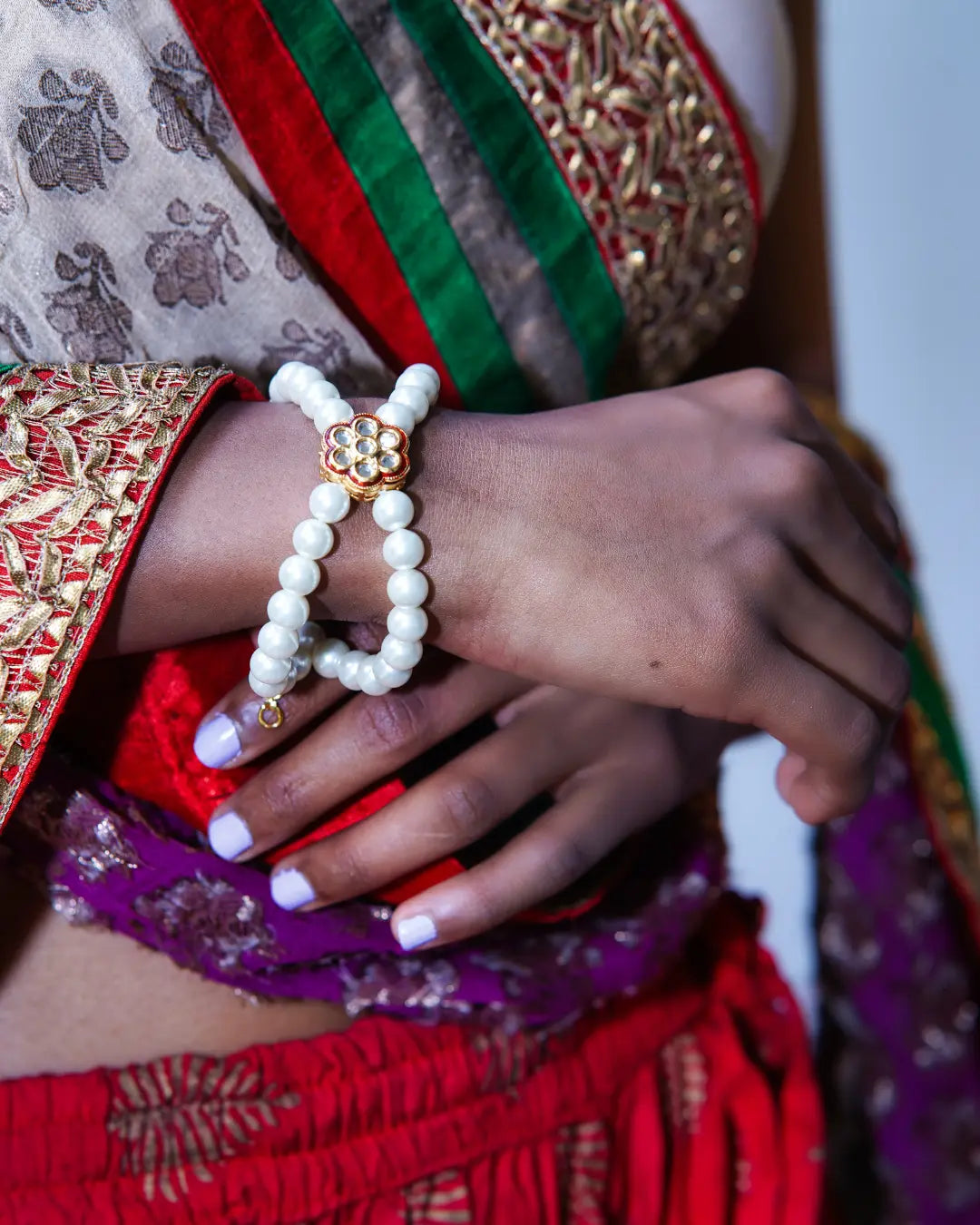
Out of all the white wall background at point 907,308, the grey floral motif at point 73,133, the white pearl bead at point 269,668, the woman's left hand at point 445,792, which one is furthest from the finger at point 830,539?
the white wall background at point 907,308

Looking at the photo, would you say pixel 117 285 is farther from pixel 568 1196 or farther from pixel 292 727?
pixel 568 1196

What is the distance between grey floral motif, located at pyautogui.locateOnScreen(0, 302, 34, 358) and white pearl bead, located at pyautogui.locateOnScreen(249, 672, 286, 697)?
0.59ft

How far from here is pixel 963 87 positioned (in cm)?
170

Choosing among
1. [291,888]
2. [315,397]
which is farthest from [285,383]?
[291,888]

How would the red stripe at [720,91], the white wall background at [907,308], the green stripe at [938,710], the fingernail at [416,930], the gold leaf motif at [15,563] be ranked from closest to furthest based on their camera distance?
the gold leaf motif at [15,563]
the fingernail at [416,930]
the red stripe at [720,91]
the green stripe at [938,710]
the white wall background at [907,308]

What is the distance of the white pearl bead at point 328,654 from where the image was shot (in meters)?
0.46

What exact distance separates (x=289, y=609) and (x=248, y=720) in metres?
0.07

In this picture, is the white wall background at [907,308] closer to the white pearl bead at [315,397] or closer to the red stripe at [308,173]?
the red stripe at [308,173]

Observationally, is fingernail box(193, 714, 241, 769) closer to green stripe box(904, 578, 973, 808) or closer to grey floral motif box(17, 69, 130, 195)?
grey floral motif box(17, 69, 130, 195)

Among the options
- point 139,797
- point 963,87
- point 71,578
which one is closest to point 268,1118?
point 139,797

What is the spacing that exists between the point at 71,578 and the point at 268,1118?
31 centimetres

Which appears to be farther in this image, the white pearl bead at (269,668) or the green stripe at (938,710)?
the green stripe at (938,710)

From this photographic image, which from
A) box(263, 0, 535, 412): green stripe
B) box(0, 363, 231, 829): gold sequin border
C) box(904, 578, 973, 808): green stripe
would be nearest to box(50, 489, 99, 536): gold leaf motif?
box(0, 363, 231, 829): gold sequin border

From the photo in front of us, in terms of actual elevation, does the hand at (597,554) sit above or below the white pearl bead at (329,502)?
below
